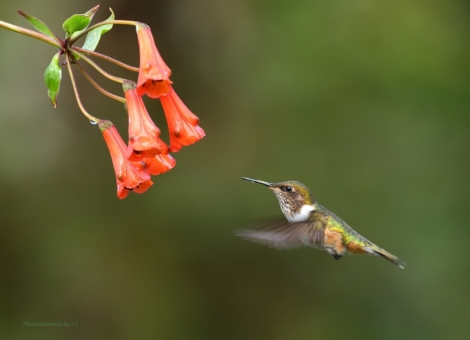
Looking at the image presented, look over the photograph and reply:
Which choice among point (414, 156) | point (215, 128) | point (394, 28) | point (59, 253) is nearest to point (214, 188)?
point (215, 128)

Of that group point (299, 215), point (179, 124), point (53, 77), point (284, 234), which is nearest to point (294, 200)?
point (299, 215)

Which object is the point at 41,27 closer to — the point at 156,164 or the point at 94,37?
the point at 94,37

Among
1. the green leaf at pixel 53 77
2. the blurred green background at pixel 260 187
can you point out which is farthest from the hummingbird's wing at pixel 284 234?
the blurred green background at pixel 260 187

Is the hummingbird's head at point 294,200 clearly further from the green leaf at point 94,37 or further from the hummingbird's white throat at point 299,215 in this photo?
the green leaf at point 94,37

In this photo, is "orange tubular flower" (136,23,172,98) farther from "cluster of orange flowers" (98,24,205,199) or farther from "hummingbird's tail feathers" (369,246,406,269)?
"hummingbird's tail feathers" (369,246,406,269)

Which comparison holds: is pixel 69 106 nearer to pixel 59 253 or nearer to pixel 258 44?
pixel 59 253

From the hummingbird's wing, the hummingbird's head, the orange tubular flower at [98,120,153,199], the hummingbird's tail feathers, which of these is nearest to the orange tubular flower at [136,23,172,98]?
the orange tubular flower at [98,120,153,199]
